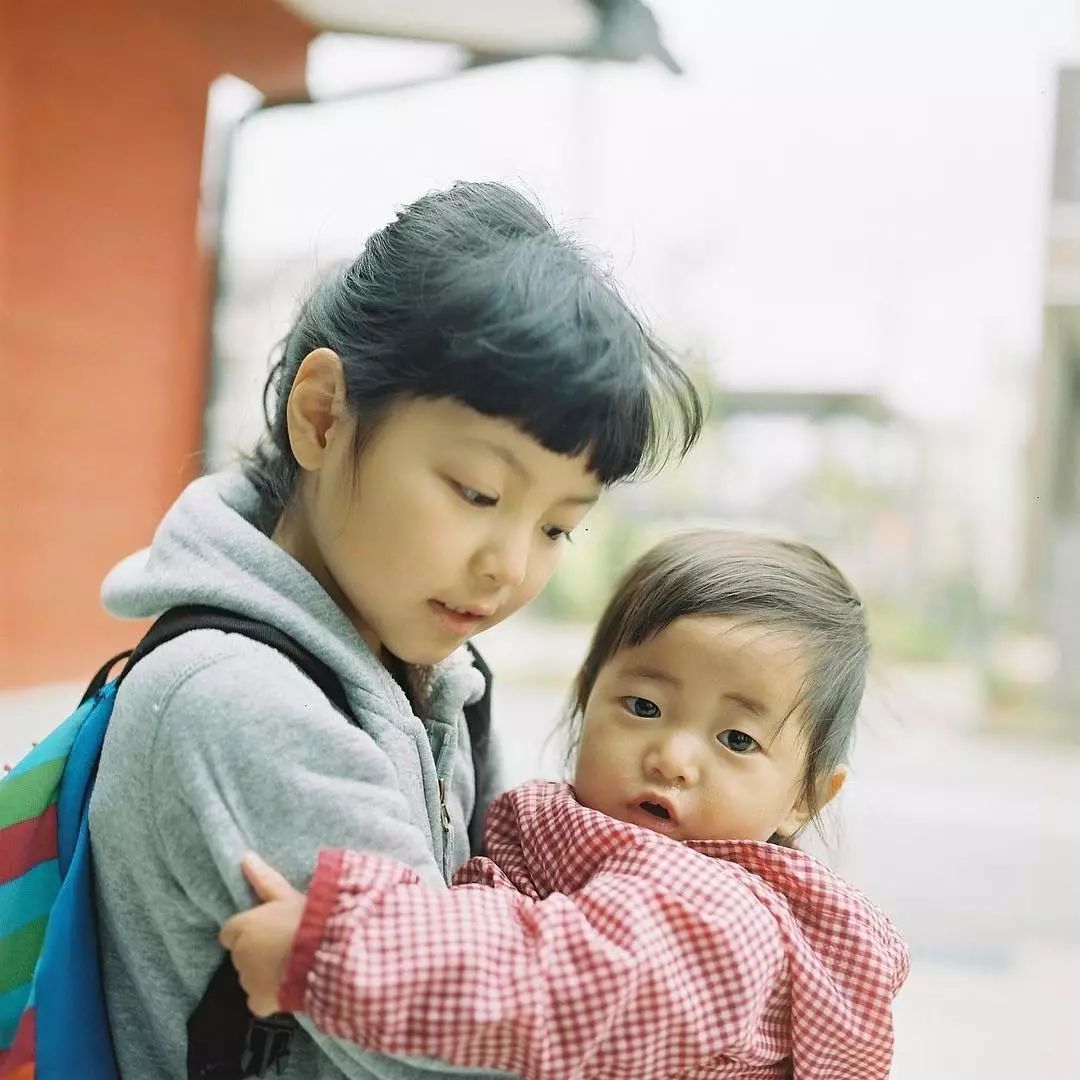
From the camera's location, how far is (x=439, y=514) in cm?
96

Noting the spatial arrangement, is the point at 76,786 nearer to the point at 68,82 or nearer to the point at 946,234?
the point at 68,82

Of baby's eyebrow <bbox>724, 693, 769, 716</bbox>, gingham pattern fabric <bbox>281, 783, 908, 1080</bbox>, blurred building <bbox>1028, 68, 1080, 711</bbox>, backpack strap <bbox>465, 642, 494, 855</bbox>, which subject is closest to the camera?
gingham pattern fabric <bbox>281, 783, 908, 1080</bbox>

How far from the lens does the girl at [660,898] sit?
825 millimetres

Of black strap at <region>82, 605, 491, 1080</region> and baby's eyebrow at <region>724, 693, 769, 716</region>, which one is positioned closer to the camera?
black strap at <region>82, 605, 491, 1080</region>

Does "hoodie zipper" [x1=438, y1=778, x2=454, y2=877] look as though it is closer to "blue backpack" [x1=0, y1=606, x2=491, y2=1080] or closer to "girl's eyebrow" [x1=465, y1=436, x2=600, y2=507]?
"blue backpack" [x1=0, y1=606, x2=491, y2=1080]

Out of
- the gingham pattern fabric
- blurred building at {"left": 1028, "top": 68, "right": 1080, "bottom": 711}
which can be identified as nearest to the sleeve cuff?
the gingham pattern fabric

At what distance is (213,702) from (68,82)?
4.21ft

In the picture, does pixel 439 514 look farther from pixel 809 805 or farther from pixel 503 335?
pixel 809 805

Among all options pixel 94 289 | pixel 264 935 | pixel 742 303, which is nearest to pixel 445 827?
pixel 264 935

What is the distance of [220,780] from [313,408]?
0.33 meters

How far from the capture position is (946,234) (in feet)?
7.12

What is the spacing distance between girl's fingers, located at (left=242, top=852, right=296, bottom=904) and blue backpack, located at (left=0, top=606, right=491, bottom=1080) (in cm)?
10

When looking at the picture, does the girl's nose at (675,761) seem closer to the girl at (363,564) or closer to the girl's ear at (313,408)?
the girl at (363,564)

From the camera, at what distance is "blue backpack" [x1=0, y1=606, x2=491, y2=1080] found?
915 millimetres
